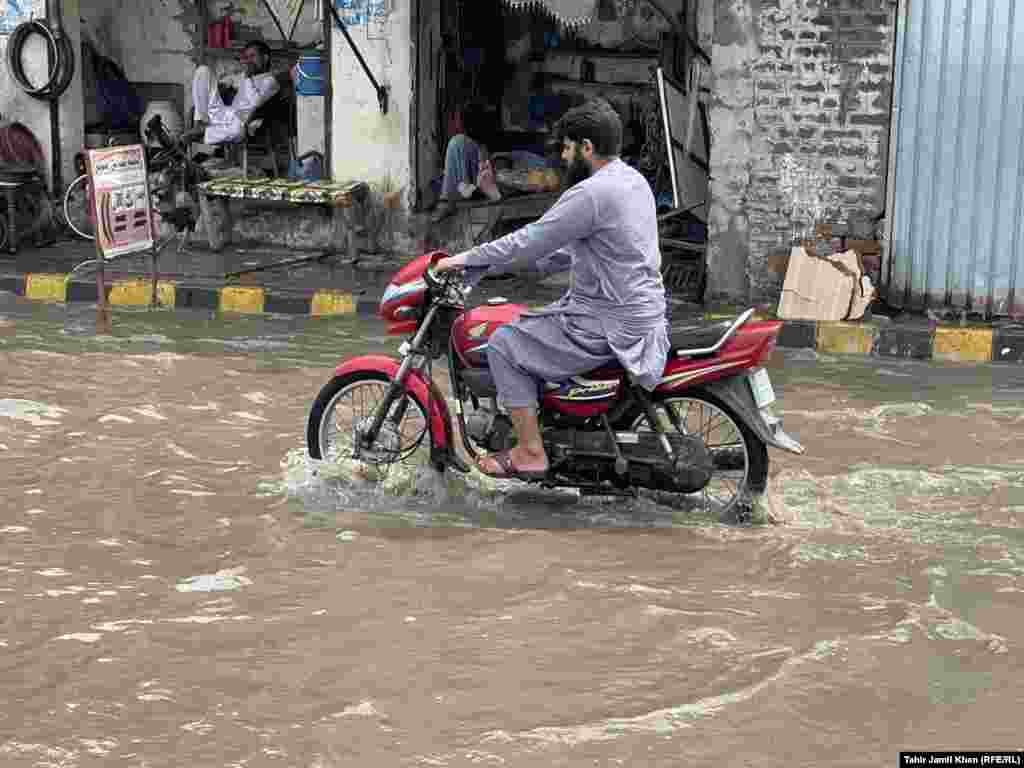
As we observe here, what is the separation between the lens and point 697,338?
693cm

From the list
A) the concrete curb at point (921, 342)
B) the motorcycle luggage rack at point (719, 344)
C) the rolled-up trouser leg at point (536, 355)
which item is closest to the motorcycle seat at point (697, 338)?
the motorcycle luggage rack at point (719, 344)

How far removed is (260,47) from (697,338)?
9342 mm

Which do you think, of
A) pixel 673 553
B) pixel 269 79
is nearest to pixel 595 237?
pixel 673 553

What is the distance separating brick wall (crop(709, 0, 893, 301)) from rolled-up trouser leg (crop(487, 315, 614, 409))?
5378 millimetres

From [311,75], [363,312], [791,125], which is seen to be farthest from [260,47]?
[791,125]

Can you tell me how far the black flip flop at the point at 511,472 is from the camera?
7051mm

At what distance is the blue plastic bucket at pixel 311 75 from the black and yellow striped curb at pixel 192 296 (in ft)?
8.29

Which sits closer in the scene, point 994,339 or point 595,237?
point 595,237

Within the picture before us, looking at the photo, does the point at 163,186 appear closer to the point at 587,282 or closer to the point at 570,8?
the point at 570,8

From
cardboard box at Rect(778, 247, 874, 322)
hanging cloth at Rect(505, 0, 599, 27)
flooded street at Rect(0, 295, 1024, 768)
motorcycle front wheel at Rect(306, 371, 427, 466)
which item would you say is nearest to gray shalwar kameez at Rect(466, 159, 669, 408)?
motorcycle front wheel at Rect(306, 371, 427, 466)

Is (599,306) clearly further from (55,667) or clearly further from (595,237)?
(55,667)

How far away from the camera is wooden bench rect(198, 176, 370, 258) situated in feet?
43.9

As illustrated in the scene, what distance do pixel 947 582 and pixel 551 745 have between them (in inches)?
84.2

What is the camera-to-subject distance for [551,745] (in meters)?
4.90
